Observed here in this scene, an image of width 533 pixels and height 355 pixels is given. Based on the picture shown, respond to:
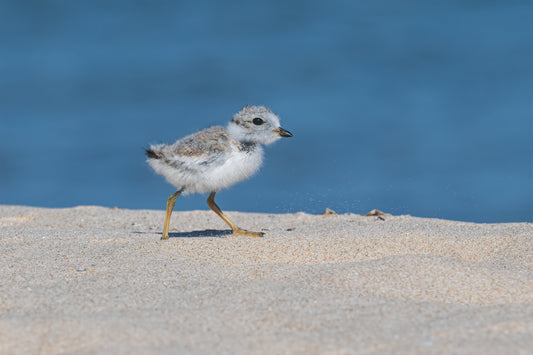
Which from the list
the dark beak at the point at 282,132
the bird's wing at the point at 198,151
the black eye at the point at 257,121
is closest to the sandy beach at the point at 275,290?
the bird's wing at the point at 198,151

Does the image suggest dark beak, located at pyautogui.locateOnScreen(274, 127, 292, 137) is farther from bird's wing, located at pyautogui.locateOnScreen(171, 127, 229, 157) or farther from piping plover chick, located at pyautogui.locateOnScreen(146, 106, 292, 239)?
bird's wing, located at pyautogui.locateOnScreen(171, 127, 229, 157)

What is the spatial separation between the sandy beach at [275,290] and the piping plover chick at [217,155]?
0.53 m

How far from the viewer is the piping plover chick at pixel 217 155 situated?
556 cm

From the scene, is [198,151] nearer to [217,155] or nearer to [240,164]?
[217,155]

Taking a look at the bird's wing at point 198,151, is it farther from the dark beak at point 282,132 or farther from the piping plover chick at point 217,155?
the dark beak at point 282,132

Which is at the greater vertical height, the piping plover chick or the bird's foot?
the piping plover chick

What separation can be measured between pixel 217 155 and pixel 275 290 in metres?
1.86

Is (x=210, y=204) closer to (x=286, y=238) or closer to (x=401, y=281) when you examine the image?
(x=286, y=238)

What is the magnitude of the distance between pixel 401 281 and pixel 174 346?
187 centimetres

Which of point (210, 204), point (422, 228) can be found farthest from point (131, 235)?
point (422, 228)

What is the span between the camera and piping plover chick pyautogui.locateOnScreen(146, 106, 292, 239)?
556 cm

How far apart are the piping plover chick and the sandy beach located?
0.53 meters

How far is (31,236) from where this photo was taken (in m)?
6.27

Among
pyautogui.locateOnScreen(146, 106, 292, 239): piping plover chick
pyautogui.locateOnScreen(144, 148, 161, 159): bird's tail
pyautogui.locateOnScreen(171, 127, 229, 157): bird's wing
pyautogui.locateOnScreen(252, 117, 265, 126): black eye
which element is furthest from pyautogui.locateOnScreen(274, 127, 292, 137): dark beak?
pyautogui.locateOnScreen(144, 148, 161, 159): bird's tail
